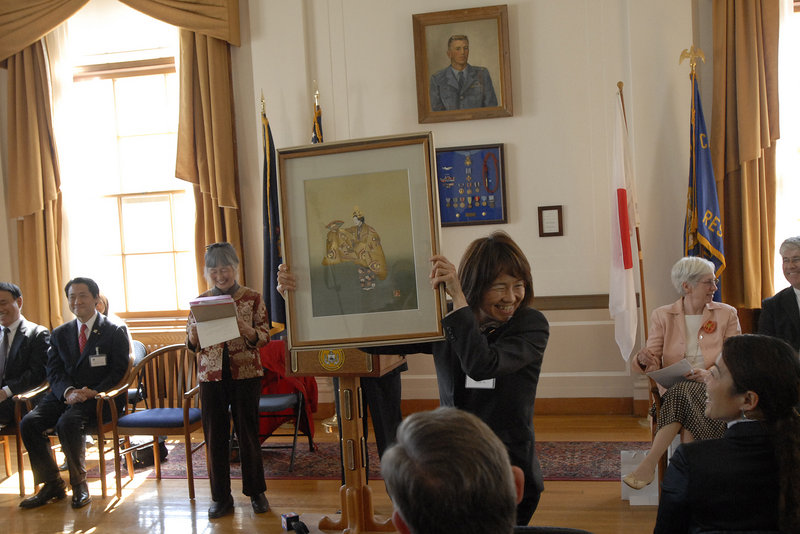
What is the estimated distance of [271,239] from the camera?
568 centimetres

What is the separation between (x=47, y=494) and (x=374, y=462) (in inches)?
84.8

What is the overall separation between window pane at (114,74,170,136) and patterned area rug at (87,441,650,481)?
3.09 meters

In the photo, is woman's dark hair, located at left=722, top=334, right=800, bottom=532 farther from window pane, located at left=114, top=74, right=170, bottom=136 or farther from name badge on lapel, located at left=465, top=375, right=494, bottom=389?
window pane, located at left=114, top=74, right=170, bottom=136

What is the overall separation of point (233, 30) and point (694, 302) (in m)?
4.36

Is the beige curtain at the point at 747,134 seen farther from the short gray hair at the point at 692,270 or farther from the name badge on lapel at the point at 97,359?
the name badge on lapel at the point at 97,359

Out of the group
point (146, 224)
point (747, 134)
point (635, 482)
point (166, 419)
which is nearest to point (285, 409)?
point (166, 419)

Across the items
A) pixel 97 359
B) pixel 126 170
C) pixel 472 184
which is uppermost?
pixel 126 170

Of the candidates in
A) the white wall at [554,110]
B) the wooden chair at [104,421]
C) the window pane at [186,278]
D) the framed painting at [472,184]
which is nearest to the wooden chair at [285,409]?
the wooden chair at [104,421]

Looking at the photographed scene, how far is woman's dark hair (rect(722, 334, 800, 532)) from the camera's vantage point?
1.68 m

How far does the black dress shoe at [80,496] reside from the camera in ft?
14.5

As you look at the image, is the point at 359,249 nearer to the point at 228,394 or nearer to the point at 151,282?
the point at 228,394

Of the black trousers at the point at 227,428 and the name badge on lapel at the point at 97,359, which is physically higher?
the name badge on lapel at the point at 97,359

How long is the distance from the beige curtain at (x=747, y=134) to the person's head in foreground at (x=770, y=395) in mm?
3814

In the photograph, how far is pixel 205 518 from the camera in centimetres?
411
